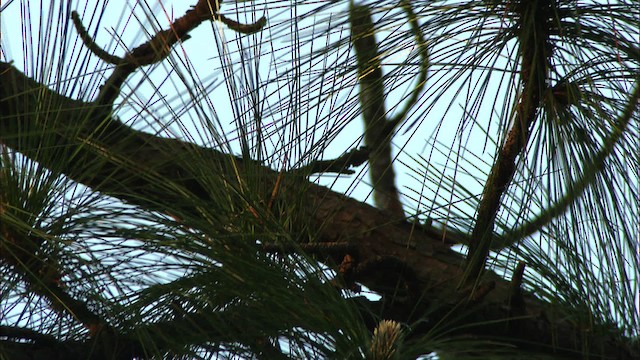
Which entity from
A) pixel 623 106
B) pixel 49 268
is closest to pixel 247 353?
pixel 49 268

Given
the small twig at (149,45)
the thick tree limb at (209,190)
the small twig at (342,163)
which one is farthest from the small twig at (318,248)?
the small twig at (149,45)

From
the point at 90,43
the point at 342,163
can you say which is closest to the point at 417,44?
the point at 342,163

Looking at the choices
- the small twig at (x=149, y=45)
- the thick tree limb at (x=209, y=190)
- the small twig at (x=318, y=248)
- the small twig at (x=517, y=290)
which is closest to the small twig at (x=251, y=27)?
the small twig at (x=149, y=45)

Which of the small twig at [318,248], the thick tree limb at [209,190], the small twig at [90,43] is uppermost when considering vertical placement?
the small twig at [90,43]

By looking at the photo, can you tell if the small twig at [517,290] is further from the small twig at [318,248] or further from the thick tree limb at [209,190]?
the small twig at [318,248]

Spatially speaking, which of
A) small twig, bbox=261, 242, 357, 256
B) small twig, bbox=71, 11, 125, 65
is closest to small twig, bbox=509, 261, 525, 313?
small twig, bbox=261, 242, 357, 256

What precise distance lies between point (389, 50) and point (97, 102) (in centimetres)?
39

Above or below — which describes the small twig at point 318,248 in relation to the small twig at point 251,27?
below

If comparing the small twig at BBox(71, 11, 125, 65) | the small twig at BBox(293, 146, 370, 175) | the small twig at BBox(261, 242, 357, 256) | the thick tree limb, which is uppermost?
the small twig at BBox(71, 11, 125, 65)

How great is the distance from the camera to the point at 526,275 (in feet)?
4.63

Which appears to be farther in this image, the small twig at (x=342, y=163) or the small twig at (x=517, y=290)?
the small twig at (x=342, y=163)

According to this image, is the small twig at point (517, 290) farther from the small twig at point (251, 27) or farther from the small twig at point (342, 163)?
the small twig at point (251, 27)

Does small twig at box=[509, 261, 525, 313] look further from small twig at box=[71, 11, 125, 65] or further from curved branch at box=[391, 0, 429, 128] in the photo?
small twig at box=[71, 11, 125, 65]

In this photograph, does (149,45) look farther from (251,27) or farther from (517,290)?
(517,290)
